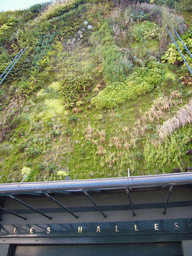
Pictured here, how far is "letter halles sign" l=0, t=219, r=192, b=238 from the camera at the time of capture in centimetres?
402

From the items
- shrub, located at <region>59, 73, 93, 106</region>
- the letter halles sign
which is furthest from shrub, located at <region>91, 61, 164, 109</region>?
the letter halles sign

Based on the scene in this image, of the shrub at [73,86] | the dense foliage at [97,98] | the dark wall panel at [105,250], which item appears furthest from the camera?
the shrub at [73,86]

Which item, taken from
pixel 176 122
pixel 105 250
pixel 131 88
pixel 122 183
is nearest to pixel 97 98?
pixel 131 88

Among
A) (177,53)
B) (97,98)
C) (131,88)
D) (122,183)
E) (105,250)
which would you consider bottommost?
(105,250)

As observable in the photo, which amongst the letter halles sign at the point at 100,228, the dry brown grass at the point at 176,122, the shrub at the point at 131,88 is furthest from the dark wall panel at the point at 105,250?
the shrub at the point at 131,88

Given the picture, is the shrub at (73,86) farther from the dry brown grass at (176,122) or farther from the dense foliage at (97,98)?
the dry brown grass at (176,122)

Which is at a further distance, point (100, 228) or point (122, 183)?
point (100, 228)

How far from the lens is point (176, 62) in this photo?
7.18m

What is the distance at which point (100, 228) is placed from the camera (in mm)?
4316

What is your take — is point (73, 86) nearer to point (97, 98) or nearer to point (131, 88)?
point (97, 98)

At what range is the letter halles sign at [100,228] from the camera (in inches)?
158

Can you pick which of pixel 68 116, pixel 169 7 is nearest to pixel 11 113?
pixel 68 116

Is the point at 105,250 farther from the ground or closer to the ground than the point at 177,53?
closer to the ground

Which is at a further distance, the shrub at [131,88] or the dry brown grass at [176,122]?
the shrub at [131,88]
